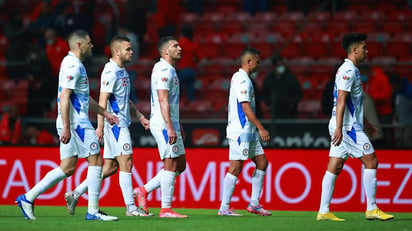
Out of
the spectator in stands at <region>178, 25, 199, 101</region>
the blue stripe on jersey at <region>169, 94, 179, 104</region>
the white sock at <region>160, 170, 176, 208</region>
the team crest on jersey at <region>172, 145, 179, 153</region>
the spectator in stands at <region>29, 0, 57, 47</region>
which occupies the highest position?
the spectator in stands at <region>29, 0, 57, 47</region>

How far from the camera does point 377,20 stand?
1911 cm

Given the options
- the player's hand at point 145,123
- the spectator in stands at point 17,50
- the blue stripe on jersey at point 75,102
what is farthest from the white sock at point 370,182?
the spectator in stands at point 17,50

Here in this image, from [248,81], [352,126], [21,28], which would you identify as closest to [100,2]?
[21,28]

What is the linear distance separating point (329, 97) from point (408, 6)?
6153 mm

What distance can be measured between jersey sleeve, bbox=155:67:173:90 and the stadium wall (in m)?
3.81

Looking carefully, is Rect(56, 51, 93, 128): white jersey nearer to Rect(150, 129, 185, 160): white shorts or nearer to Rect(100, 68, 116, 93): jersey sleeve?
Rect(100, 68, 116, 93): jersey sleeve

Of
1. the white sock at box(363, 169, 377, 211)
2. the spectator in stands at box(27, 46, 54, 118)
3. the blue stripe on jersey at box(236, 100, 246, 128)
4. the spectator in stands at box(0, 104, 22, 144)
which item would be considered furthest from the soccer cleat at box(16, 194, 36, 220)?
the spectator in stands at box(27, 46, 54, 118)

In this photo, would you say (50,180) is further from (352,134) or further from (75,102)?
(352,134)

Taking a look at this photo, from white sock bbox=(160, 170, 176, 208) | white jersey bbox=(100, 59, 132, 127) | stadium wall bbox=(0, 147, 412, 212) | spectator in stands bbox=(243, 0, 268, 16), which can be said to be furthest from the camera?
spectator in stands bbox=(243, 0, 268, 16)

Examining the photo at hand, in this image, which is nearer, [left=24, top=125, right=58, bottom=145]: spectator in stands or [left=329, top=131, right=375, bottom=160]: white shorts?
[left=329, top=131, right=375, bottom=160]: white shorts

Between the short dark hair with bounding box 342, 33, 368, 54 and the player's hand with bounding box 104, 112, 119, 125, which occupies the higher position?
the short dark hair with bounding box 342, 33, 368, 54

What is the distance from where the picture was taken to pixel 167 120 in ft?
32.1

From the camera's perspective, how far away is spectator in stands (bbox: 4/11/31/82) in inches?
721

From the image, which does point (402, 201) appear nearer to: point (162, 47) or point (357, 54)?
point (357, 54)
